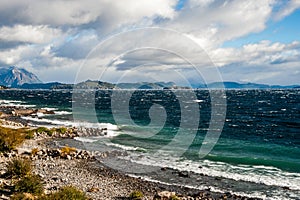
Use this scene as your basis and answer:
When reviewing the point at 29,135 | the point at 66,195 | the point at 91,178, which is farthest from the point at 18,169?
the point at 29,135

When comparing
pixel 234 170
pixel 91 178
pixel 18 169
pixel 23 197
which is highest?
pixel 23 197

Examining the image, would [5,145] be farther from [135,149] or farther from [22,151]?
[135,149]

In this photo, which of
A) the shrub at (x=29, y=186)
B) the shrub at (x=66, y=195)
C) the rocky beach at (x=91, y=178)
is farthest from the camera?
the rocky beach at (x=91, y=178)

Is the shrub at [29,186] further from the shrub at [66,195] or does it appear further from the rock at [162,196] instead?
the rock at [162,196]

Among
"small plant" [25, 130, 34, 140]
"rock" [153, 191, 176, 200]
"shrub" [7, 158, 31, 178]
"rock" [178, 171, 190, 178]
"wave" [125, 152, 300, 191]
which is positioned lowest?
"wave" [125, 152, 300, 191]

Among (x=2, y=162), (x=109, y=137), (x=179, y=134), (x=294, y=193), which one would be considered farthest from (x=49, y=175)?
(x=179, y=134)

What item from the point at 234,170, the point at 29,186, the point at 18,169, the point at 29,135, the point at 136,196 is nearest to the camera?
the point at 29,186

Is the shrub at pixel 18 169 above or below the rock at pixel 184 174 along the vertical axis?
above

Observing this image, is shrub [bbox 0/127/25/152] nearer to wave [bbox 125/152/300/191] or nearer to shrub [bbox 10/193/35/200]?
wave [bbox 125/152/300/191]

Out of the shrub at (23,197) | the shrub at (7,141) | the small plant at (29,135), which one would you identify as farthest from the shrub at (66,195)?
Answer: the small plant at (29,135)

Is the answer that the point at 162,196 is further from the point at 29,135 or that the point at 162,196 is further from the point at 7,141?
the point at 29,135

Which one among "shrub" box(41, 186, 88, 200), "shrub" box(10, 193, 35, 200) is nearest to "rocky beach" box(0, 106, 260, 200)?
"shrub" box(10, 193, 35, 200)

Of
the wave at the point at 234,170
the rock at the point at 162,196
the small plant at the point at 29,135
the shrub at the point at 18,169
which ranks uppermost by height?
the shrub at the point at 18,169

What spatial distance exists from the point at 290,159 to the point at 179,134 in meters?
22.3
